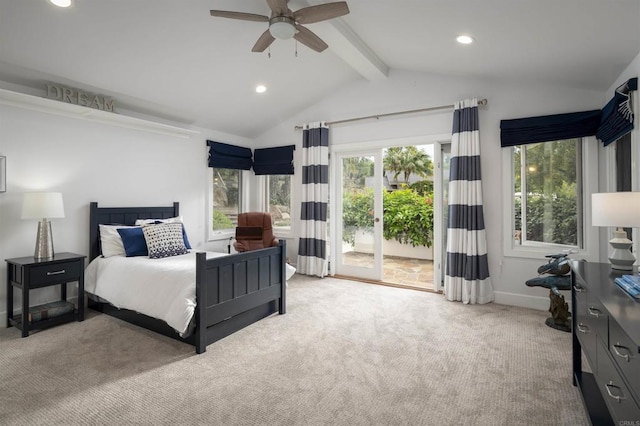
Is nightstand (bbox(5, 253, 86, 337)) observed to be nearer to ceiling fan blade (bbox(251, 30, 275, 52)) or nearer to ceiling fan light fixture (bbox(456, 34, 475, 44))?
ceiling fan blade (bbox(251, 30, 275, 52))

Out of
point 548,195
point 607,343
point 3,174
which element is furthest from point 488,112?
point 3,174

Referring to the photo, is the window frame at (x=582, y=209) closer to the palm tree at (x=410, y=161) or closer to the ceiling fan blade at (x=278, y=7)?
the ceiling fan blade at (x=278, y=7)

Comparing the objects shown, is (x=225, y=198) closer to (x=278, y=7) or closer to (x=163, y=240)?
(x=163, y=240)

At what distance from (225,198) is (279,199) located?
93 cm

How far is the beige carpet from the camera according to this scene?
1885mm

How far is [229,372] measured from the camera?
Answer: 2.34 meters

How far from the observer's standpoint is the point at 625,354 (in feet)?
3.90

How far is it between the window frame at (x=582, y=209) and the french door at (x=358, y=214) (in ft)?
5.38

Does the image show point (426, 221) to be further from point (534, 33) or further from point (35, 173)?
point (35, 173)

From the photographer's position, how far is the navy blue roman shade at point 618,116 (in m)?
2.54

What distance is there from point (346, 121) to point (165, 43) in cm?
263

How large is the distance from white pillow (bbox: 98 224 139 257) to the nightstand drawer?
0.37m

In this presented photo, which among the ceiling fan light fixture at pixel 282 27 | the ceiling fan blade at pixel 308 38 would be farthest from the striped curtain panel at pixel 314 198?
the ceiling fan light fixture at pixel 282 27

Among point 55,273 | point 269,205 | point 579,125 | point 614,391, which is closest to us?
point 614,391
